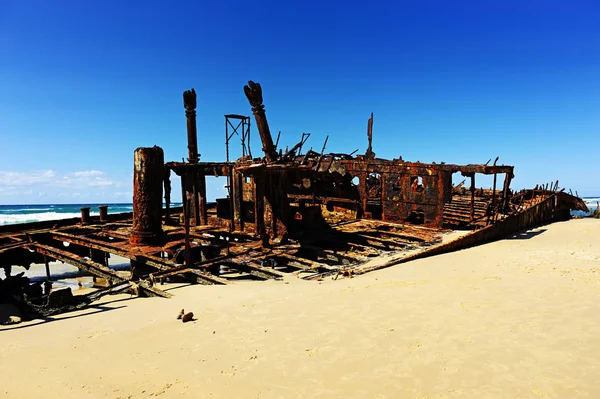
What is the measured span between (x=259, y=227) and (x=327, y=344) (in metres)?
7.24

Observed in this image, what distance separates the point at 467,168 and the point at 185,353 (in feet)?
38.9

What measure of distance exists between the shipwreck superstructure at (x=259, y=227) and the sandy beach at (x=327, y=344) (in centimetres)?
133

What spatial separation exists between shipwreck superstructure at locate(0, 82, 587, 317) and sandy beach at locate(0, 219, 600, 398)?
4.37 feet

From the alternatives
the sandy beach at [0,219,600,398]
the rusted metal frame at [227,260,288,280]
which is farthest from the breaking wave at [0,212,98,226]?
the sandy beach at [0,219,600,398]

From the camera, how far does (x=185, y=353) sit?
169 inches

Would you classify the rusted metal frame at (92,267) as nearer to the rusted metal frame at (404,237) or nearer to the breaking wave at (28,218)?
the rusted metal frame at (404,237)

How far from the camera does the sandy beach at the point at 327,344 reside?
11.6 feet

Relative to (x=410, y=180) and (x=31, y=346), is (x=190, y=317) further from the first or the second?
(x=410, y=180)

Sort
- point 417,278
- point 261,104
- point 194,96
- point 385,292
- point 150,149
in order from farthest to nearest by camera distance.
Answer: point 194,96 → point 261,104 → point 150,149 → point 417,278 → point 385,292

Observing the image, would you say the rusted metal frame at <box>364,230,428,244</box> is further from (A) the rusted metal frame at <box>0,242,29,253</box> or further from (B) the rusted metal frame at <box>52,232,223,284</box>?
(A) the rusted metal frame at <box>0,242,29,253</box>

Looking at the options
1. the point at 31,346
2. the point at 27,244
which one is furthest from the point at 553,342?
the point at 27,244

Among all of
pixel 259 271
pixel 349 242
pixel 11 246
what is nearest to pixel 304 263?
pixel 259 271

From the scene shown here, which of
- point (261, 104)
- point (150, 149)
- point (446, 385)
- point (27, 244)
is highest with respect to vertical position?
point (261, 104)

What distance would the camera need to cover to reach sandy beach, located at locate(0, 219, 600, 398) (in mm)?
3521
